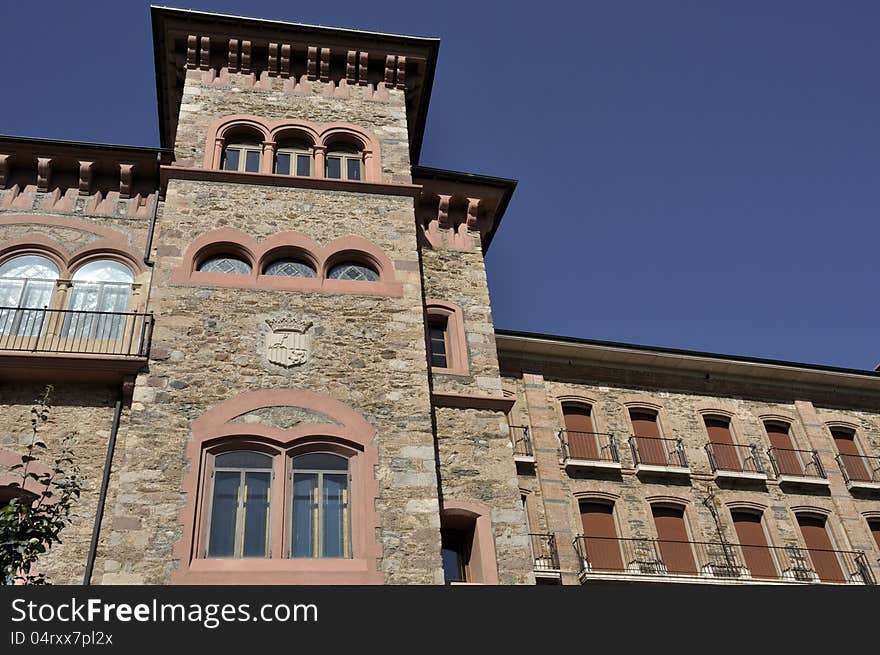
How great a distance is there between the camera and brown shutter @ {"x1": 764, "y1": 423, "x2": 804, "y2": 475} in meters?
23.1

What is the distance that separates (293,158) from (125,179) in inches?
135

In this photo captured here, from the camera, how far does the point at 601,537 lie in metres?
20.3

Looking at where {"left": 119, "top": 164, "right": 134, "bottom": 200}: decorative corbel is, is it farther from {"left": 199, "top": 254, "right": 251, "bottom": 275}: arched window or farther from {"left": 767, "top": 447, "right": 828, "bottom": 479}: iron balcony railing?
{"left": 767, "top": 447, "right": 828, "bottom": 479}: iron balcony railing

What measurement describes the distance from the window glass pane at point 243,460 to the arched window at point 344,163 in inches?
268

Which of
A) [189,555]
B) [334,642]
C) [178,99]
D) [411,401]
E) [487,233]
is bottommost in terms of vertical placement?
[334,642]

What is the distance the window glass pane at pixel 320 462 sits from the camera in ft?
40.8

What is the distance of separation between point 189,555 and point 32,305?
6.54 meters

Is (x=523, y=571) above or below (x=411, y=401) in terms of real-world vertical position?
below

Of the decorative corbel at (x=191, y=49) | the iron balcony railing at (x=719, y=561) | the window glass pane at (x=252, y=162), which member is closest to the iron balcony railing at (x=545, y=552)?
the iron balcony railing at (x=719, y=561)

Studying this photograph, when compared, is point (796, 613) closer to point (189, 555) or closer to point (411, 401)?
point (411, 401)

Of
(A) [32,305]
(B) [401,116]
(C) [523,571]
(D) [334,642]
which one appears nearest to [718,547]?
(C) [523,571]

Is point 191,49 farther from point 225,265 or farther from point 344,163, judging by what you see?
point 225,265

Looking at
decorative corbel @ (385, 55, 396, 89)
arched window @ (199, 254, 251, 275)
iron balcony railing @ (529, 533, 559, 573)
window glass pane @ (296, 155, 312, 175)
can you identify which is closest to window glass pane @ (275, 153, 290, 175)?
window glass pane @ (296, 155, 312, 175)

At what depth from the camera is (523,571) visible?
42.9 feet
